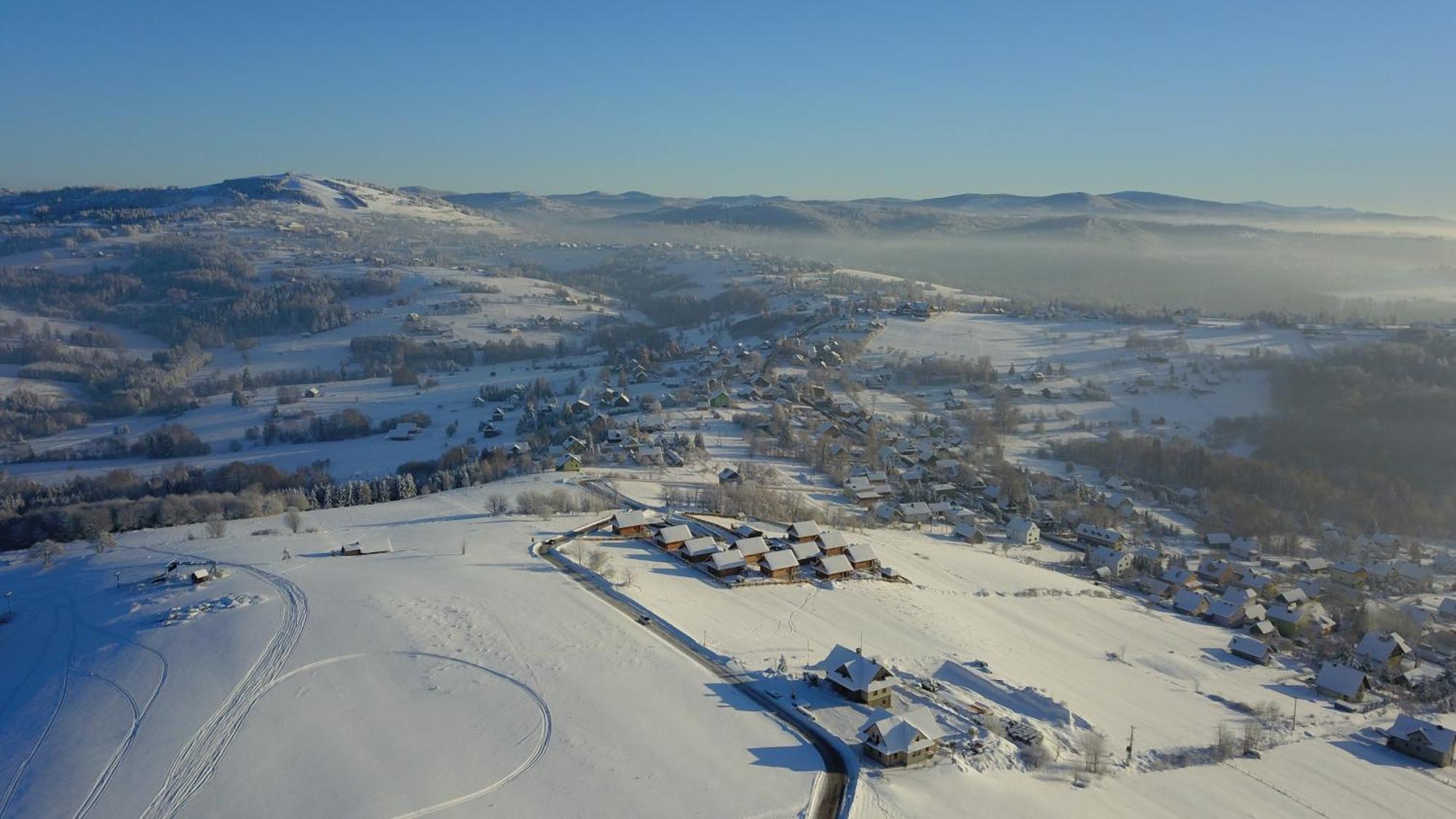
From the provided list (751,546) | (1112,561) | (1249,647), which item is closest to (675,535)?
(751,546)

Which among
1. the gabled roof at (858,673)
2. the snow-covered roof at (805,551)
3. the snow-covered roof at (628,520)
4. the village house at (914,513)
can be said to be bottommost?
the village house at (914,513)

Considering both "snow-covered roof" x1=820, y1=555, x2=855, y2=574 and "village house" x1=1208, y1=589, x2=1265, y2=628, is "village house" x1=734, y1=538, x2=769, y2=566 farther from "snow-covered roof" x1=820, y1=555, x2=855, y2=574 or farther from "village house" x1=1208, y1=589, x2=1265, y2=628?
"village house" x1=1208, y1=589, x2=1265, y2=628

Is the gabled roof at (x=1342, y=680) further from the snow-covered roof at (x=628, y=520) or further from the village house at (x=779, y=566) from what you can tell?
the snow-covered roof at (x=628, y=520)

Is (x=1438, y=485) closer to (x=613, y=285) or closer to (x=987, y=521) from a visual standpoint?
(x=987, y=521)

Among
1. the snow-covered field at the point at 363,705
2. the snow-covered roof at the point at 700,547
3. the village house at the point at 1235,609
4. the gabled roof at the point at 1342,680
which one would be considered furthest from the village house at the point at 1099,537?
the snow-covered field at the point at 363,705

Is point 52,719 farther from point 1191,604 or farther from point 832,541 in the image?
point 1191,604

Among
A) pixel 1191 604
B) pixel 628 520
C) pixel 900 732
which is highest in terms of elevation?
pixel 900 732
